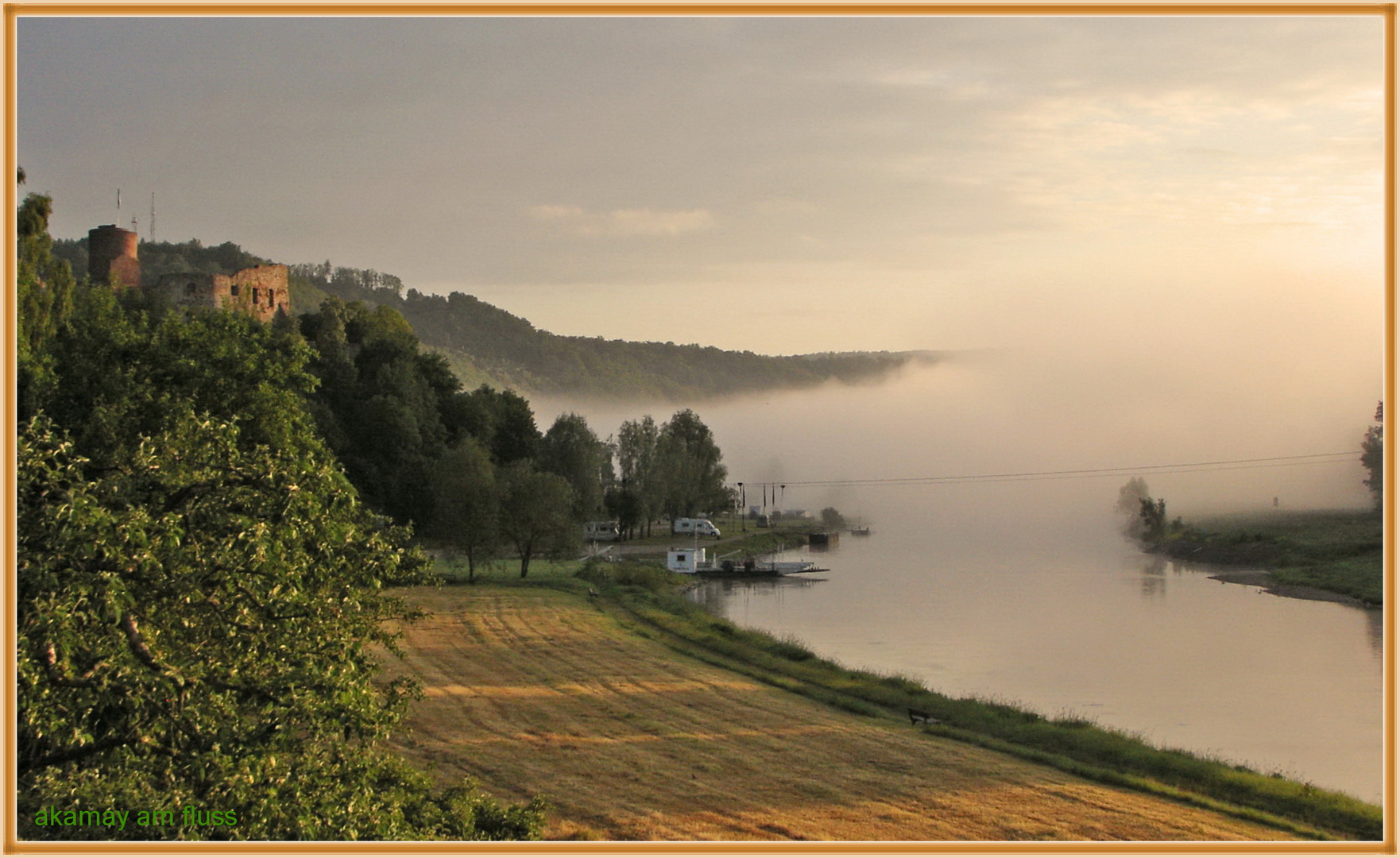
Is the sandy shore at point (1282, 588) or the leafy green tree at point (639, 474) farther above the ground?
the leafy green tree at point (639, 474)

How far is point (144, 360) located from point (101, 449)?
3.95 meters

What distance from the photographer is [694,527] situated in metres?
76.6

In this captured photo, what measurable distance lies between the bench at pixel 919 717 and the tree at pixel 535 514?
23855 mm

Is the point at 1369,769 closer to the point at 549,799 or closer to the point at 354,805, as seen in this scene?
the point at 549,799

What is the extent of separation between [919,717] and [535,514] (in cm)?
2428

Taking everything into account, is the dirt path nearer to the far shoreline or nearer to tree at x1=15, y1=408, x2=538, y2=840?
tree at x1=15, y1=408, x2=538, y2=840

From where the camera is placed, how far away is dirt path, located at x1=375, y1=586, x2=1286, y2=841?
1413 cm

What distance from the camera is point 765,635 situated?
3338 cm

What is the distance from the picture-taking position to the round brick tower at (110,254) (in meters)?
68.1

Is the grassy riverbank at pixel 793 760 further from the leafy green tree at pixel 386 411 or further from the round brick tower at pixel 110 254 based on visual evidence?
the round brick tower at pixel 110 254

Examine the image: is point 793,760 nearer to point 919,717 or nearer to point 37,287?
point 919,717

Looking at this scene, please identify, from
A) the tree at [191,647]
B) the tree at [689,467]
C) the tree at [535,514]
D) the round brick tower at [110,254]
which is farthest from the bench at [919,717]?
the round brick tower at [110,254]

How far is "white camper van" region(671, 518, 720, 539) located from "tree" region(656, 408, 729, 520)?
0.87 m

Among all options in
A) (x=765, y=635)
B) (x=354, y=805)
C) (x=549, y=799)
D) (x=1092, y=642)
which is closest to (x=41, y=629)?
(x=354, y=805)
